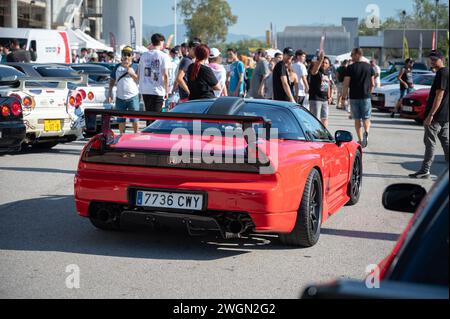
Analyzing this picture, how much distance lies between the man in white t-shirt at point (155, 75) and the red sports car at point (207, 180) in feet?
18.4

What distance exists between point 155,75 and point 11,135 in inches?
98.0

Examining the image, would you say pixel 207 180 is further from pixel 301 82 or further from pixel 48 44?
pixel 48 44

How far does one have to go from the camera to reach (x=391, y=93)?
2394cm

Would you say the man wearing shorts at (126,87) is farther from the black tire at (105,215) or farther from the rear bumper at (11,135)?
the black tire at (105,215)

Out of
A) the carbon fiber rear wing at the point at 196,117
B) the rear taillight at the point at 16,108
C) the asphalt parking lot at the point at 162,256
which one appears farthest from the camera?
the rear taillight at the point at 16,108

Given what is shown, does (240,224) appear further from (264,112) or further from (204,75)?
(204,75)

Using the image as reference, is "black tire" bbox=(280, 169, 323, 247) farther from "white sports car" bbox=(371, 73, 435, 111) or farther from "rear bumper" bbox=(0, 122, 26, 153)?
"white sports car" bbox=(371, 73, 435, 111)

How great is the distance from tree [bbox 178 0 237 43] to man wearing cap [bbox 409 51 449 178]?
83.4 metres

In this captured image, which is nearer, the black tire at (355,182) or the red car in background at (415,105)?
the black tire at (355,182)

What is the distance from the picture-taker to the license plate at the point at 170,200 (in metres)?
5.45

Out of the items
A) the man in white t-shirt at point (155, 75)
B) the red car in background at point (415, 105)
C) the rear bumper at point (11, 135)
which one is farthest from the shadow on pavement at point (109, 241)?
the red car in background at point (415, 105)

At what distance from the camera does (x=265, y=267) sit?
17.6 feet

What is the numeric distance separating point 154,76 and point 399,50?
93.3m
